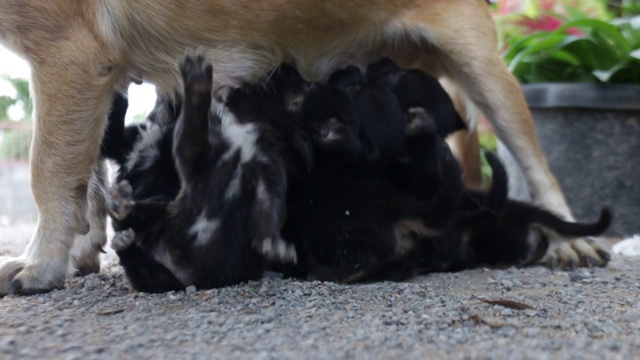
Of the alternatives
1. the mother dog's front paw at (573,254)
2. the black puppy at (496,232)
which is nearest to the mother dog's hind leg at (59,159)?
the black puppy at (496,232)

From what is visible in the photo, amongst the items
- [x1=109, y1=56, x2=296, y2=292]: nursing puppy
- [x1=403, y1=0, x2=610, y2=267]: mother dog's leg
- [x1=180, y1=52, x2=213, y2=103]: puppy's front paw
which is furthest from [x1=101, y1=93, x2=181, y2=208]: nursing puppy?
[x1=403, y1=0, x2=610, y2=267]: mother dog's leg

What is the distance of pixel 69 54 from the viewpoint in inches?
107

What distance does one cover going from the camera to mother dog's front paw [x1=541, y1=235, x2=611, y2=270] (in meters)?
3.21

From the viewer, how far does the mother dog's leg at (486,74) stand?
3.46 metres

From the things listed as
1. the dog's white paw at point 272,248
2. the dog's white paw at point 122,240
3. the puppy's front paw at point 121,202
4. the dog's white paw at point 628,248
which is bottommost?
the dog's white paw at point 628,248

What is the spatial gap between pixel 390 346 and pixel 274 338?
293 millimetres

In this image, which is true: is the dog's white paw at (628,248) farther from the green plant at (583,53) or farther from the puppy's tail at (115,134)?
the puppy's tail at (115,134)

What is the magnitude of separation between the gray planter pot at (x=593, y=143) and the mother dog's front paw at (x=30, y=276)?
2774mm

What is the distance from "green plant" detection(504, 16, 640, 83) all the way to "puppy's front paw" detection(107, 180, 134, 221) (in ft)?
9.81

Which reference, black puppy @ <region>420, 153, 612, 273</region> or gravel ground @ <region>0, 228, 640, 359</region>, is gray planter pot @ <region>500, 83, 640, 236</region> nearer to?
black puppy @ <region>420, 153, 612, 273</region>

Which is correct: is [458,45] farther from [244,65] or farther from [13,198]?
[13,198]

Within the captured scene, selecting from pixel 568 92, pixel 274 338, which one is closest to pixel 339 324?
pixel 274 338

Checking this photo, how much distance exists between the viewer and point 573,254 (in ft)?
10.6

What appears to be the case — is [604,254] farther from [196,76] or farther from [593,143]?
[196,76]
